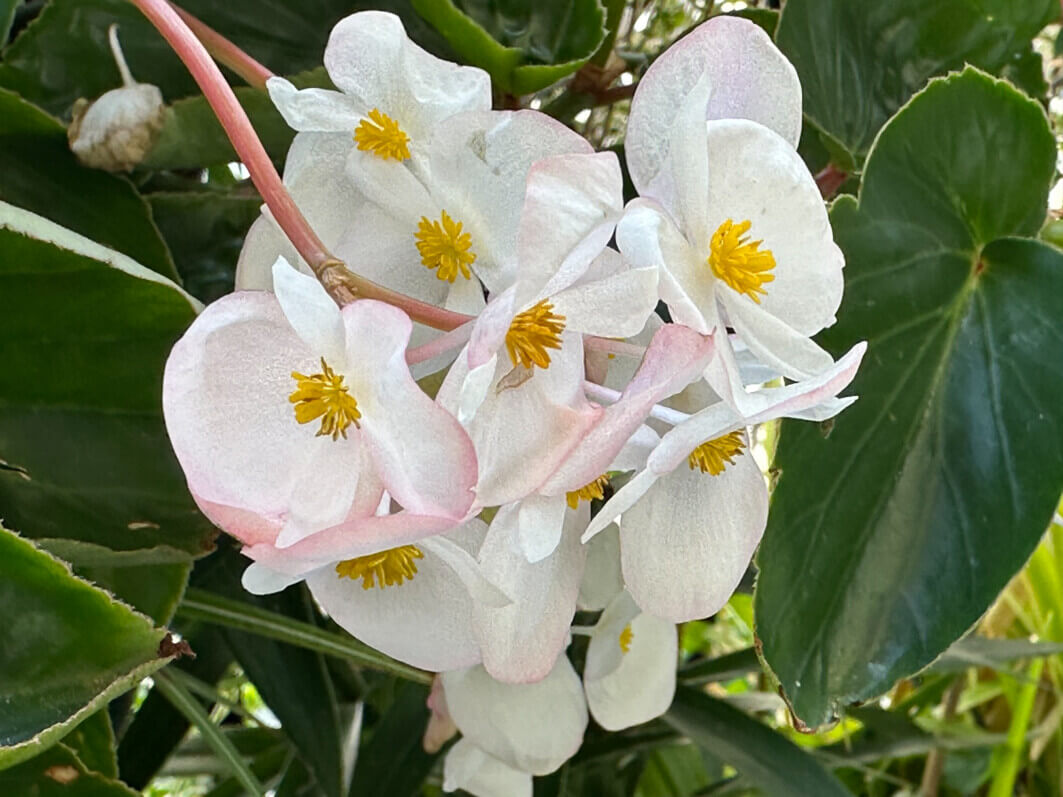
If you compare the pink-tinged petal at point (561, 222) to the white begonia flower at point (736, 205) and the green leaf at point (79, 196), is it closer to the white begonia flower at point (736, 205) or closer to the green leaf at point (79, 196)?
the white begonia flower at point (736, 205)

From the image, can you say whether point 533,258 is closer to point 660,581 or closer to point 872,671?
point 660,581

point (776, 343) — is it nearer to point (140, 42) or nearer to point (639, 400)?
point (639, 400)

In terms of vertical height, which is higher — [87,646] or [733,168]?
[733,168]

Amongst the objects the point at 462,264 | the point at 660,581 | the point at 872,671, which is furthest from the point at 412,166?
the point at 872,671

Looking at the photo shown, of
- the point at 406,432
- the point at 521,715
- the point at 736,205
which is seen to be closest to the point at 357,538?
the point at 406,432

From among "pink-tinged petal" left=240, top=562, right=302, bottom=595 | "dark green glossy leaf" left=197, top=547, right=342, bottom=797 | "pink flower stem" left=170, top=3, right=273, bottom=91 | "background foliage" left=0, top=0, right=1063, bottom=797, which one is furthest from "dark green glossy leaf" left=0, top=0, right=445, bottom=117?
"pink-tinged petal" left=240, top=562, right=302, bottom=595

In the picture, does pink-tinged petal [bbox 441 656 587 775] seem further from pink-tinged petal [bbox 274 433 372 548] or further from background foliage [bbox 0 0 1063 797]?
pink-tinged petal [bbox 274 433 372 548]
